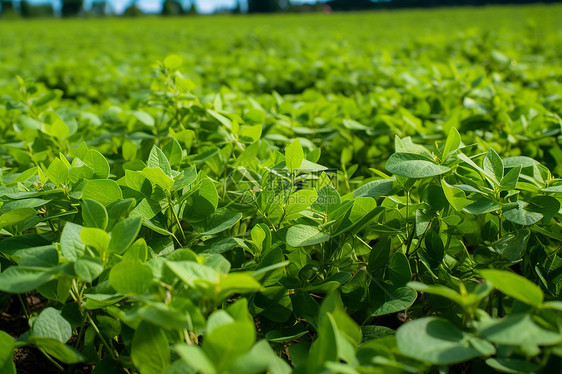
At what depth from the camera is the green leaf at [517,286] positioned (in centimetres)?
65

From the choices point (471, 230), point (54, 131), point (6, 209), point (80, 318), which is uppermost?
point (54, 131)

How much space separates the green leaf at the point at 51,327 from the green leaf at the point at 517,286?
2.54ft

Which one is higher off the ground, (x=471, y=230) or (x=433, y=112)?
(x=433, y=112)

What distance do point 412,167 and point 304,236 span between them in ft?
0.93

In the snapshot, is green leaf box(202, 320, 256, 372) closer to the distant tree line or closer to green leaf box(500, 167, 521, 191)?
green leaf box(500, 167, 521, 191)

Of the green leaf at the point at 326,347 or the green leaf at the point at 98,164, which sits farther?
the green leaf at the point at 98,164

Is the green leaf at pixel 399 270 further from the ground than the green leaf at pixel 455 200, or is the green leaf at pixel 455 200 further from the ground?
the green leaf at pixel 455 200

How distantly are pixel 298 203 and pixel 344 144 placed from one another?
0.82 m

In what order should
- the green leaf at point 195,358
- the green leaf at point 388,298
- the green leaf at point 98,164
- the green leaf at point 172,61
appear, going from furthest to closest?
1. the green leaf at point 172,61
2. the green leaf at point 98,164
3. the green leaf at point 388,298
4. the green leaf at point 195,358

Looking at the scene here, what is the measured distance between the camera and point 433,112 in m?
2.15

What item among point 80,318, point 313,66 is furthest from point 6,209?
point 313,66

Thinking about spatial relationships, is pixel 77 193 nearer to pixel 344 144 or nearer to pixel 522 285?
pixel 522 285

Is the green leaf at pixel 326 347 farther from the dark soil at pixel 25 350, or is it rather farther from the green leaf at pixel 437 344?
the dark soil at pixel 25 350

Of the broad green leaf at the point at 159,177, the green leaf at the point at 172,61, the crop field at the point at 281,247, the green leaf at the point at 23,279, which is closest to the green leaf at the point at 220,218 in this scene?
the crop field at the point at 281,247
